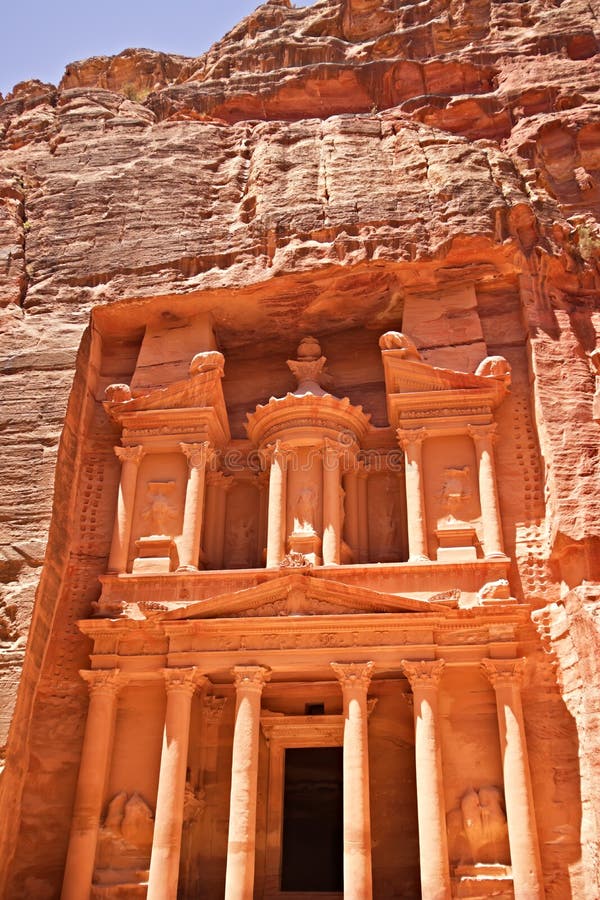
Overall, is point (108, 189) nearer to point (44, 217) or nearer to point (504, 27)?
point (44, 217)

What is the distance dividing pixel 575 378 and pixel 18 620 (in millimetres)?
8558

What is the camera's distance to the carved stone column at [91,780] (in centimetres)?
1103

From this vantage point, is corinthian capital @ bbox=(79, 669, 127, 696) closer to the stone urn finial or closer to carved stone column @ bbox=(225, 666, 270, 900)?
carved stone column @ bbox=(225, 666, 270, 900)

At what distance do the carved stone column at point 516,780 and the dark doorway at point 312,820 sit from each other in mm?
2788

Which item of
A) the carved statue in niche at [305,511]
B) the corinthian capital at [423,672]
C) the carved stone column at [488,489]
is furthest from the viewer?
the carved statue in niche at [305,511]

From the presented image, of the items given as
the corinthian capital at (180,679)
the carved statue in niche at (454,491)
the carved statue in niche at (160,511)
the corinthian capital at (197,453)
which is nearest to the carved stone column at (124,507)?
the carved statue in niche at (160,511)

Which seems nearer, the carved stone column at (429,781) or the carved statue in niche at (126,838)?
the carved stone column at (429,781)

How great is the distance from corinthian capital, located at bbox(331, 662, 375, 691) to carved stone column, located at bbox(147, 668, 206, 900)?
6.34 feet

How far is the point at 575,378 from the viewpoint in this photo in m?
13.3

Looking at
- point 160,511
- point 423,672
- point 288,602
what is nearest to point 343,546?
point 288,602

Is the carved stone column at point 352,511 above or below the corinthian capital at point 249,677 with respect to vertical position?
above

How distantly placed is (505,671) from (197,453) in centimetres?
563

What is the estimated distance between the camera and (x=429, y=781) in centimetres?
1095

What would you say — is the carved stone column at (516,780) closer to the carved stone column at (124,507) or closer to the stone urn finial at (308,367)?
the stone urn finial at (308,367)
